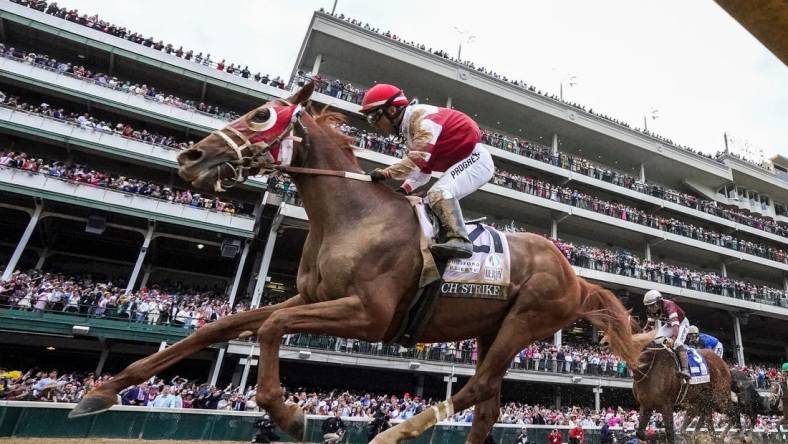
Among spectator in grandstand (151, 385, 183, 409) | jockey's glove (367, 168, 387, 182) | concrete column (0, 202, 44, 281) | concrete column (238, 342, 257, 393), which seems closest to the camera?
jockey's glove (367, 168, 387, 182)

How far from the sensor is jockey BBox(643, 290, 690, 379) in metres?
8.12

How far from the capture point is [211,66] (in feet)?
85.8

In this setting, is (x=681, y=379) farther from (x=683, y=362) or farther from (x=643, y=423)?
(x=643, y=423)

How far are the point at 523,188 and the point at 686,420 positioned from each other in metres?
20.4

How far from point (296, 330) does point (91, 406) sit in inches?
54.6

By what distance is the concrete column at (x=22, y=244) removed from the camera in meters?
18.3

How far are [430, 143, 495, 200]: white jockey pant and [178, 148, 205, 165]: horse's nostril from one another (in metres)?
1.90

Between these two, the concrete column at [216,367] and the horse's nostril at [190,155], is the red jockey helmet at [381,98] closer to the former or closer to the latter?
the horse's nostril at [190,155]

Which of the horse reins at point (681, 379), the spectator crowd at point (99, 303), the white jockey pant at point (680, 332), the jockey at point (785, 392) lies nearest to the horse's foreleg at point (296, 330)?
the horse reins at point (681, 379)

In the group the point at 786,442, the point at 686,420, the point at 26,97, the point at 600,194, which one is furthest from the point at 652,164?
the point at 26,97

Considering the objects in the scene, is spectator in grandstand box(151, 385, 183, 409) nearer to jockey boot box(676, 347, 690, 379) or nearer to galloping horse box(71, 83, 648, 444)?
galloping horse box(71, 83, 648, 444)

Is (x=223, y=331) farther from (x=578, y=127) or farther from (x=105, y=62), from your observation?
(x=578, y=127)

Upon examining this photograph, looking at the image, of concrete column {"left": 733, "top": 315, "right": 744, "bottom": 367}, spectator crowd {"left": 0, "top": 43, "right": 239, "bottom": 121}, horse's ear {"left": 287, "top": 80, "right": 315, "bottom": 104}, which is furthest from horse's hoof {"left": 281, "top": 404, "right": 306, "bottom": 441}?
concrete column {"left": 733, "top": 315, "right": 744, "bottom": 367}

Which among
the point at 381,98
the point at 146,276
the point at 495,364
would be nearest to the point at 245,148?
the point at 381,98
